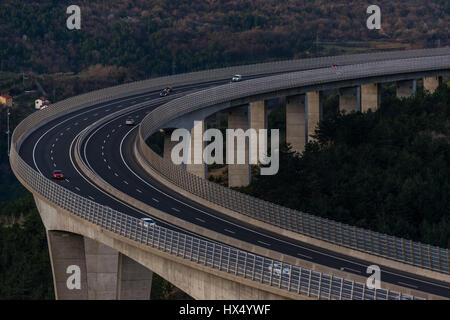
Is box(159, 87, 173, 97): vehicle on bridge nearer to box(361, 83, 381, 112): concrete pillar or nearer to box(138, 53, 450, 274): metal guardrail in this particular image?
box(138, 53, 450, 274): metal guardrail

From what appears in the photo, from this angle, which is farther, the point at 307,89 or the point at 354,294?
the point at 307,89

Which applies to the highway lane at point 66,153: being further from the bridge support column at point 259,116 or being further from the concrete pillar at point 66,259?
the bridge support column at point 259,116

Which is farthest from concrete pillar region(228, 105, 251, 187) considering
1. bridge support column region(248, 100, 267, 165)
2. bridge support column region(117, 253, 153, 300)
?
bridge support column region(117, 253, 153, 300)

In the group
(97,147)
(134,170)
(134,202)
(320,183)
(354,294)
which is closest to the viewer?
(354,294)

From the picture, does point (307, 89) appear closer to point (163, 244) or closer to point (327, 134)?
point (327, 134)

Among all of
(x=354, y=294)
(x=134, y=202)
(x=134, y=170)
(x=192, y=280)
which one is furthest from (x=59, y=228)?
(x=354, y=294)

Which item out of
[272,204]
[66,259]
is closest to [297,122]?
[66,259]

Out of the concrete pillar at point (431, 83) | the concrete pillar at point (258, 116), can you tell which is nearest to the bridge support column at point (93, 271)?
the concrete pillar at point (258, 116)

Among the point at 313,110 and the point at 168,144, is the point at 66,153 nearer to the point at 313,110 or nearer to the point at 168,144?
the point at 168,144
